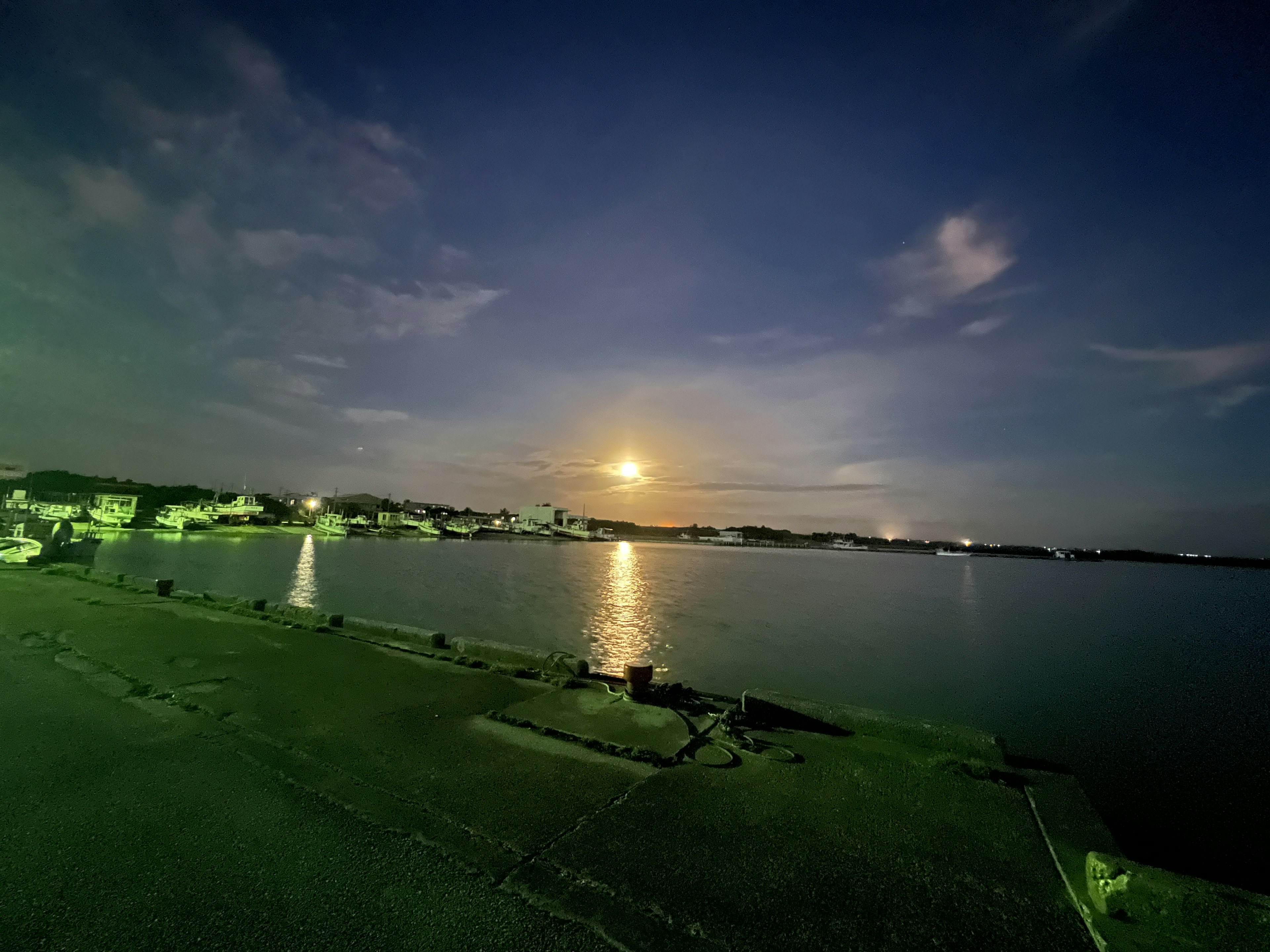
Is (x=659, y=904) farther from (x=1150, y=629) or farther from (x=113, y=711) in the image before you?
(x=1150, y=629)

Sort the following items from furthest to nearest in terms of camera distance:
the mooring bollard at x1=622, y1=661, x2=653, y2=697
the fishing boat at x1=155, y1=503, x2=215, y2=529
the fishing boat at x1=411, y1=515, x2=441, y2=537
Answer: the fishing boat at x1=411, y1=515, x2=441, y2=537, the fishing boat at x1=155, y1=503, x2=215, y2=529, the mooring bollard at x1=622, y1=661, x2=653, y2=697

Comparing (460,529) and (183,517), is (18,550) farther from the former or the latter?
(460,529)

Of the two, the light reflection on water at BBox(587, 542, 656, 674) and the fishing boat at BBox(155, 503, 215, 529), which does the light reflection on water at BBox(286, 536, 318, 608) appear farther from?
the fishing boat at BBox(155, 503, 215, 529)

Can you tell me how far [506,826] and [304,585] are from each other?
41592 millimetres

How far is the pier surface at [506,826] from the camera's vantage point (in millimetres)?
3039

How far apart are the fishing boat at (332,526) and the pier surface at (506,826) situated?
138 m

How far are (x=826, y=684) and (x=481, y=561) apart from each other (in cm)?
6294

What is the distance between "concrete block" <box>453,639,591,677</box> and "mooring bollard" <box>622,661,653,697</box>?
1.01m

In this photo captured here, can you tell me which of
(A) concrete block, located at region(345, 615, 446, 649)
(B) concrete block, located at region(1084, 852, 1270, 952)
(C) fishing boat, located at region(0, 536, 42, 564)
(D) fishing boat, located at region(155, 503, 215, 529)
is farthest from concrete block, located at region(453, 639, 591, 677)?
(D) fishing boat, located at region(155, 503, 215, 529)

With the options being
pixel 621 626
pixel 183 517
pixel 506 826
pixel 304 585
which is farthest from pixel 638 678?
pixel 183 517

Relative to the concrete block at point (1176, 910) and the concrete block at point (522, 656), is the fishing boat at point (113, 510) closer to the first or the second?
the concrete block at point (522, 656)

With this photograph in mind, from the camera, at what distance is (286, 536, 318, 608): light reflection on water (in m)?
30.4

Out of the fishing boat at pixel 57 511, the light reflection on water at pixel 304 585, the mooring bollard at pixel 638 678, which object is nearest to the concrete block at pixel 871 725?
the mooring bollard at pixel 638 678

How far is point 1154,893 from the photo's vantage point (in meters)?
3.16
